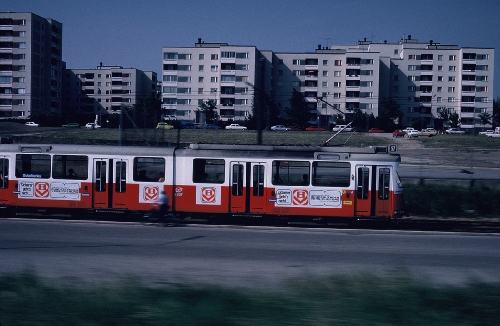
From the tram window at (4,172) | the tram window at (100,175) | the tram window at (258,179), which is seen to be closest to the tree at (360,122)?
the tram window at (258,179)

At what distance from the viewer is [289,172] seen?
1794 centimetres

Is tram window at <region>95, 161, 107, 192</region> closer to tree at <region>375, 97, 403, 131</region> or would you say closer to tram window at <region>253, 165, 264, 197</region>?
tram window at <region>253, 165, 264, 197</region>

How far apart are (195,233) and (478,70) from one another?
228ft

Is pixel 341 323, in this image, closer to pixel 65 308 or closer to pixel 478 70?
pixel 65 308

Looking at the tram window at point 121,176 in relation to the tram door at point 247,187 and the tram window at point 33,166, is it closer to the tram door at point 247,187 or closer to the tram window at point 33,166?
the tram window at point 33,166

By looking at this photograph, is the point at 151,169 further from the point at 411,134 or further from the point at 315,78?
the point at 315,78

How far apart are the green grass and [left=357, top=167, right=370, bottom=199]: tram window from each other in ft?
35.8

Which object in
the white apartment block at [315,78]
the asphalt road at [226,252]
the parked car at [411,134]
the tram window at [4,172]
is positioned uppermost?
the white apartment block at [315,78]

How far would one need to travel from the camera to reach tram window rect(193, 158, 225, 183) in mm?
18141

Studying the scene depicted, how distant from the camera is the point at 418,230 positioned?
1800 cm

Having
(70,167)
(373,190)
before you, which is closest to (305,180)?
(373,190)

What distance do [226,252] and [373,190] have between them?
6761 mm

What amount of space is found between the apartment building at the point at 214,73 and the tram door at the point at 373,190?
52836 millimetres

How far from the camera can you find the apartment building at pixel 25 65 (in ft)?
219
